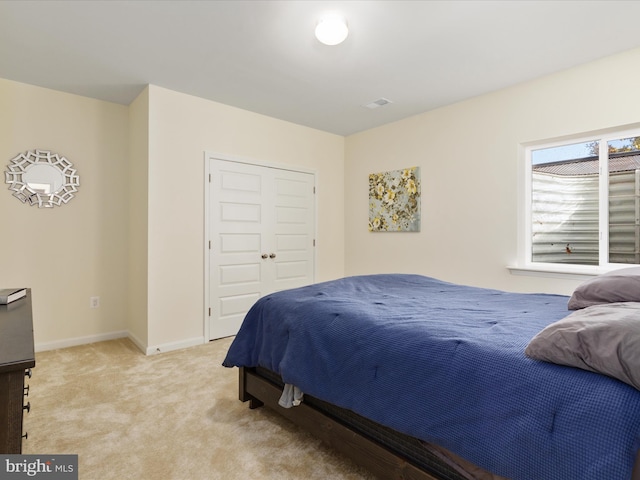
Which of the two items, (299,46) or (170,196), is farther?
(170,196)

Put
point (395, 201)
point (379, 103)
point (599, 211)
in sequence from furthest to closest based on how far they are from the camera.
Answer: point (395, 201)
point (379, 103)
point (599, 211)

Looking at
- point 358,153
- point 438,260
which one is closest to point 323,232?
point 358,153

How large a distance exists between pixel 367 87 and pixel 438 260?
1.89 m

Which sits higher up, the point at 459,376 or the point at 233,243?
the point at 233,243

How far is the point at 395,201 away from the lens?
423cm

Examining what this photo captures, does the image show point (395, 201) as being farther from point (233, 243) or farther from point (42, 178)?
point (42, 178)

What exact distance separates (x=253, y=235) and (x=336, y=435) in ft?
8.75

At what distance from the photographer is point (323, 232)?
15.4 ft

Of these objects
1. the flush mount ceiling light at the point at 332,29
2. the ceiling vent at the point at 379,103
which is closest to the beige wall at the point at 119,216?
the ceiling vent at the point at 379,103

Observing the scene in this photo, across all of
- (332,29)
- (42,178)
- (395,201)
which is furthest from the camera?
(395,201)

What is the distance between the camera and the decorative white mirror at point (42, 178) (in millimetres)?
3178

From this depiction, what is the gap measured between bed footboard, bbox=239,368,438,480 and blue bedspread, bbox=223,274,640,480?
0.53 feet

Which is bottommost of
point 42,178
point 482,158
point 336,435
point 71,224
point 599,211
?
point 336,435

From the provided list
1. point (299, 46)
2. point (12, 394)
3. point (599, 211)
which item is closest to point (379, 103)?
point (299, 46)
